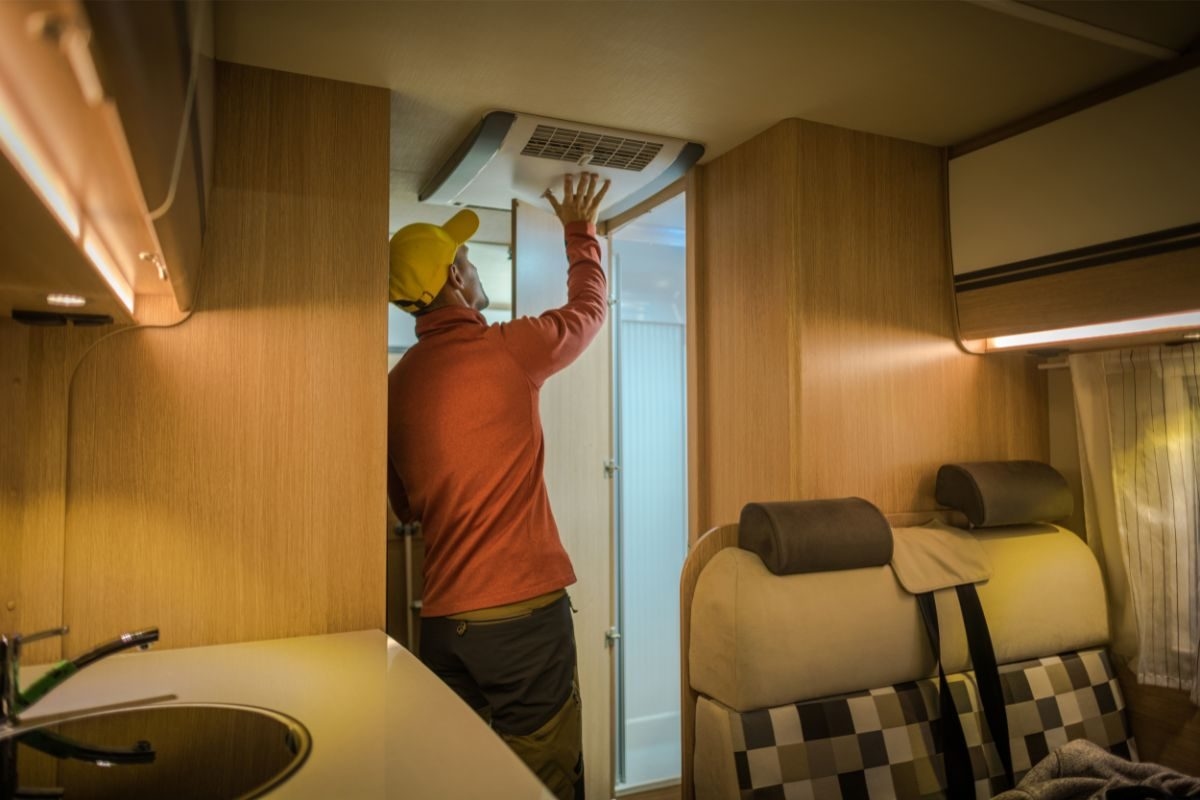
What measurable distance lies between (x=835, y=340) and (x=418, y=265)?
108 centimetres

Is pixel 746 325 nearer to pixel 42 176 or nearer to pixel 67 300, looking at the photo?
pixel 67 300

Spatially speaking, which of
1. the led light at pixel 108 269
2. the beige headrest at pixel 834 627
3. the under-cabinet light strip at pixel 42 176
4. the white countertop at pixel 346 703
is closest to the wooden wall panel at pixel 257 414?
the white countertop at pixel 346 703

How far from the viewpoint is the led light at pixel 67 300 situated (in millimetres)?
1117

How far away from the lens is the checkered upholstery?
148 centimetres

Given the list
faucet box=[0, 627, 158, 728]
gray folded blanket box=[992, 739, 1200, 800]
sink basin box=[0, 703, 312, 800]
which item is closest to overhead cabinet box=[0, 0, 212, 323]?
faucet box=[0, 627, 158, 728]

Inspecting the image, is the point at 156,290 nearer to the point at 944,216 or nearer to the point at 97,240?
the point at 97,240

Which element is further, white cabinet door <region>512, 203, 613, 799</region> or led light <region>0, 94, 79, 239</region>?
white cabinet door <region>512, 203, 613, 799</region>

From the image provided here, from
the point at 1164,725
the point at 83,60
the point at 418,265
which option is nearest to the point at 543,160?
the point at 418,265

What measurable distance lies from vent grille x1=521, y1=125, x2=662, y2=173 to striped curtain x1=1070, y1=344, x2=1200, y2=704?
135 cm

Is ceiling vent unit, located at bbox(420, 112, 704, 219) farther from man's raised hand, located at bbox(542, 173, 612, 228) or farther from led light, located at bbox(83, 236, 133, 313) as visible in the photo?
led light, located at bbox(83, 236, 133, 313)

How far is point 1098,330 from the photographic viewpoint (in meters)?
1.86

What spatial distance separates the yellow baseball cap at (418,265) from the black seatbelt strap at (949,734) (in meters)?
1.36

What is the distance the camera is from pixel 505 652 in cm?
173

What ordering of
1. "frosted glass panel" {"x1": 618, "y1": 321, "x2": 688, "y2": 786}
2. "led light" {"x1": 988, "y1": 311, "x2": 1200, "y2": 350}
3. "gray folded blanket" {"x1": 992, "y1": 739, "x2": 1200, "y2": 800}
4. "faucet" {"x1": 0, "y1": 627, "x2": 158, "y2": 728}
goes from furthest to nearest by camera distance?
"frosted glass panel" {"x1": 618, "y1": 321, "x2": 688, "y2": 786}
"led light" {"x1": 988, "y1": 311, "x2": 1200, "y2": 350}
"gray folded blanket" {"x1": 992, "y1": 739, "x2": 1200, "y2": 800}
"faucet" {"x1": 0, "y1": 627, "x2": 158, "y2": 728}
